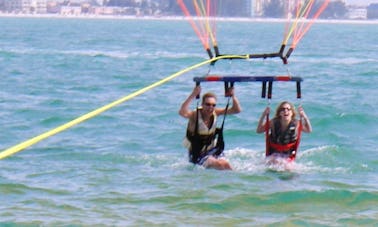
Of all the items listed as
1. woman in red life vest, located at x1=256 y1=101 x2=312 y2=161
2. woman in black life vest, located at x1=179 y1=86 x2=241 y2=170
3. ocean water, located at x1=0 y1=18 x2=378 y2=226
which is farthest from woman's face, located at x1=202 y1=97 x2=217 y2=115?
ocean water, located at x1=0 y1=18 x2=378 y2=226

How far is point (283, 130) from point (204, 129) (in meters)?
0.97

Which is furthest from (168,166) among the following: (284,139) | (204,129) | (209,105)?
(284,139)

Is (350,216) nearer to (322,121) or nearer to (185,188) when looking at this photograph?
(185,188)

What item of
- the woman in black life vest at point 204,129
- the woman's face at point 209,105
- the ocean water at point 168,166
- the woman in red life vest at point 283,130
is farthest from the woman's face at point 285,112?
the woman's face at point 209,105

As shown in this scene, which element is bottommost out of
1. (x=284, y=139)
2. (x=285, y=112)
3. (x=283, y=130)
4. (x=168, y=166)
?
(x=168, y=166)

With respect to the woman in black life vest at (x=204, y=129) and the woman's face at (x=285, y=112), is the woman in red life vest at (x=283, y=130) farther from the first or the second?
the woman in black life vest at (x=204, y=129)

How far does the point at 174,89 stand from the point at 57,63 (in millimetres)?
12511

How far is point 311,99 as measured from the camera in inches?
917

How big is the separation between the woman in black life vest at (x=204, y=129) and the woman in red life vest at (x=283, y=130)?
1.72 feet

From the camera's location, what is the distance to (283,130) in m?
12.3

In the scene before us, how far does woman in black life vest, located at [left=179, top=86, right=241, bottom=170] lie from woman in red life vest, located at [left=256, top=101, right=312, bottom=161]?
1.72ft

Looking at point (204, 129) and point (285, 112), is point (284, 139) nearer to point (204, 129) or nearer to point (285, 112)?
point (285, 112)

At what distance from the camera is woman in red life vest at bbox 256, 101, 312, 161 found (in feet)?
40.1

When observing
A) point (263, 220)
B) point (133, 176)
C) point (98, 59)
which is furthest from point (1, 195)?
point (98, 59)
